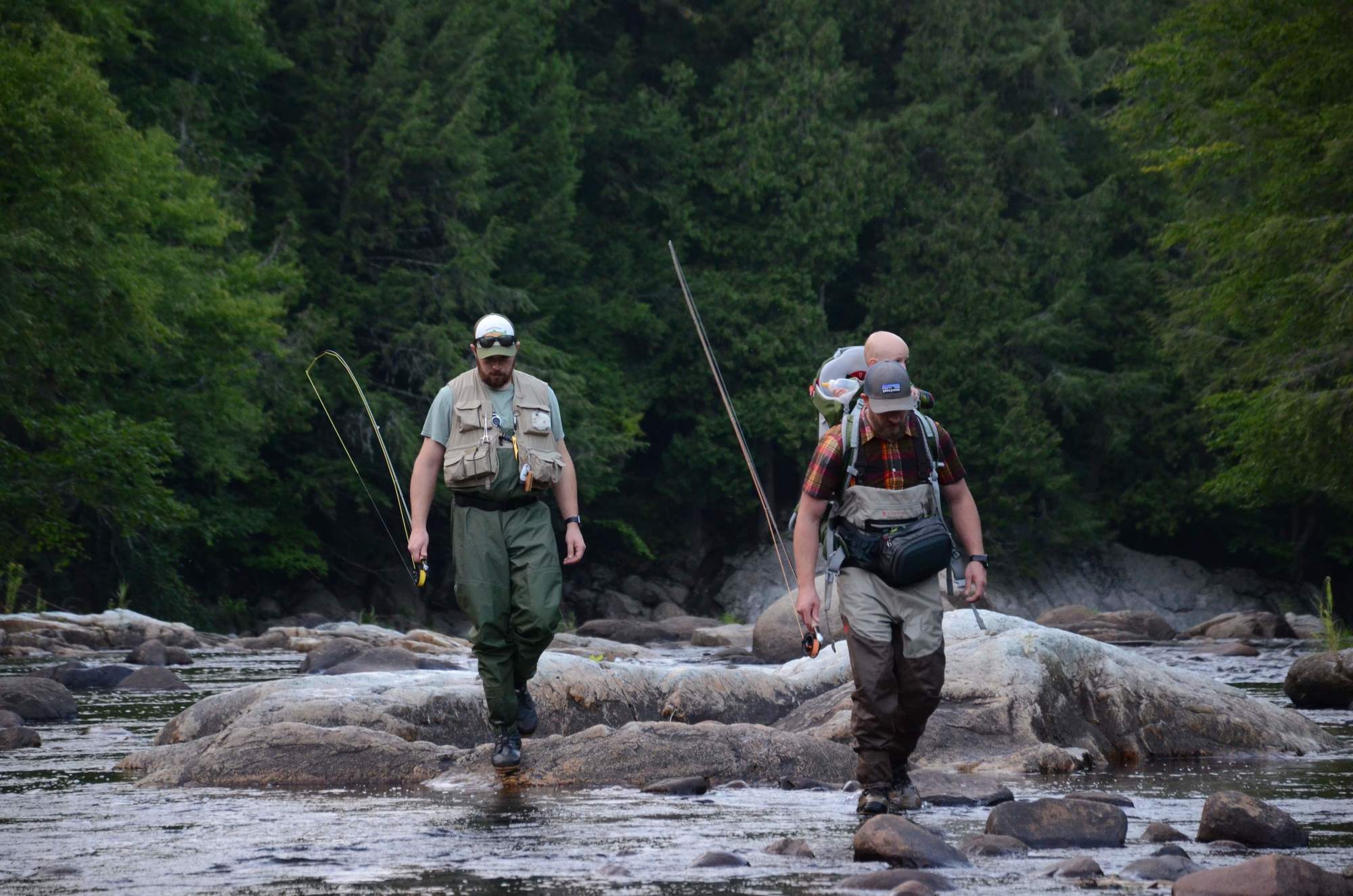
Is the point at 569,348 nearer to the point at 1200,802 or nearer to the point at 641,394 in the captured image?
the point at 641,394

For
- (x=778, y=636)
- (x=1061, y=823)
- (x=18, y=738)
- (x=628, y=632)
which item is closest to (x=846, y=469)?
(x=1061, y=823)

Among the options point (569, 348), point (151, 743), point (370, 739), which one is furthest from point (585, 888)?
point (569, 348)

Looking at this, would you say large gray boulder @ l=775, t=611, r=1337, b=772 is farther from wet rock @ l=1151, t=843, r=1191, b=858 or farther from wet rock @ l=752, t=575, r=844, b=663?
wet rock @ l=752, t=575, r=844, b=663

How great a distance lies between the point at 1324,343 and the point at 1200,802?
15.7 metres

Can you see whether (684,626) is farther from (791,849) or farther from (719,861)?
(719,861)

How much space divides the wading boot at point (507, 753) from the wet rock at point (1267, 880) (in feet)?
10.7

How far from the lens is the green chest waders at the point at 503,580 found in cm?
687

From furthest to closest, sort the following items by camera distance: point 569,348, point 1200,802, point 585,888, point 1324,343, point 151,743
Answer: point 569,348
point 1324,343
point 151,743
point 1200,802
point 585,888

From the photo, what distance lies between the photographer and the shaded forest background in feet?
70.7

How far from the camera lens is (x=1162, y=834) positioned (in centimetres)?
529

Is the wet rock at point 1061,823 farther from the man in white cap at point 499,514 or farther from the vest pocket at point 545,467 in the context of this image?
the vest pocket at point 545,467

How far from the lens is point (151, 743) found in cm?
854

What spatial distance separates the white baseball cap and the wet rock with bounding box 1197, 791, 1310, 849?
11.0ft

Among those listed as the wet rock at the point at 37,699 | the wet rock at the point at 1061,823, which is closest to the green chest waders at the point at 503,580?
the wet rock at the point at 1061,823
